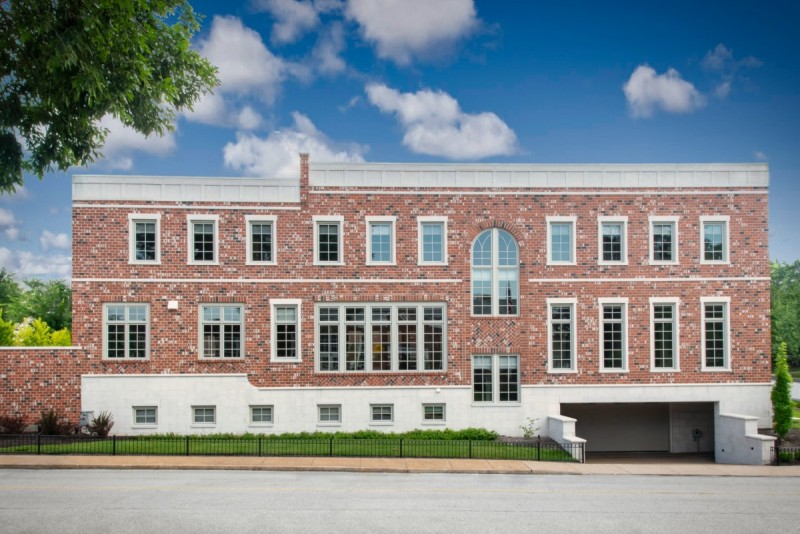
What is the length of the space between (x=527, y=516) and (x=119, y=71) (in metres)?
14.2

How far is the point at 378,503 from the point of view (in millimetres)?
16891

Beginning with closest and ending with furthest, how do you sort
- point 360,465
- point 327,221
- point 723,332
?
point 360,465
point 327,221
point 723,332

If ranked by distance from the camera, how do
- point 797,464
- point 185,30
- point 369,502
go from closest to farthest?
1. point 369,502
2. point 185,30
3. point 797,464

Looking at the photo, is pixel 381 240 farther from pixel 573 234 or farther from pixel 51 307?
pixel 51 307

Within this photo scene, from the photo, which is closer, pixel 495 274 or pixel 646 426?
pixel 495 274

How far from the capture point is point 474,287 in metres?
30.4

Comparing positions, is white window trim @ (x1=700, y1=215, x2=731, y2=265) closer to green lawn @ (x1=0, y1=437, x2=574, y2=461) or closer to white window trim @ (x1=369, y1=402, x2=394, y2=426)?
green lawn @ (x1=0, y1=437, x2=574, y2=461)

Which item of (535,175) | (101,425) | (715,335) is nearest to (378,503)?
(101,425)

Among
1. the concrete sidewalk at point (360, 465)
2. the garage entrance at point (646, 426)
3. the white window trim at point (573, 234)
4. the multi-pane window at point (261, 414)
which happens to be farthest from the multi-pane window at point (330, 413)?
the white window trim at point (573, 234)

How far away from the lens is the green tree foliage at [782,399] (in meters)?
28.2

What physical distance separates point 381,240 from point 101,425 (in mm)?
13418

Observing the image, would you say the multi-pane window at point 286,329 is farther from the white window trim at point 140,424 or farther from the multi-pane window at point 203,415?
the white window trim at point 140,424

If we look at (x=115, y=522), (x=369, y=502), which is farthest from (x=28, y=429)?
(x=369, y=502)

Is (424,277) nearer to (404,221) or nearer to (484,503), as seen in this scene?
(404,221)
